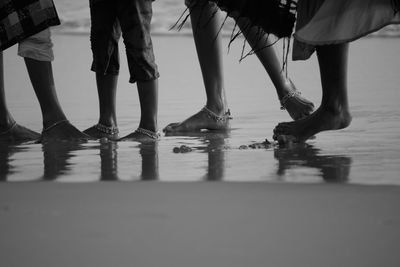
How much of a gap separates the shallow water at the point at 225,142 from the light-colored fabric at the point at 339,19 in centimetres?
34

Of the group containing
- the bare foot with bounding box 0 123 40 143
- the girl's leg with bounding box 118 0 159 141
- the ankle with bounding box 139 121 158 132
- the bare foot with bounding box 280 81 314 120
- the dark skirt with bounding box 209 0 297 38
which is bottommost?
the bare foot with bounding box 0 123 40 143

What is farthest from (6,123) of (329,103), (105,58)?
(329,103)

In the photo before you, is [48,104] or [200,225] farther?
[48,104]

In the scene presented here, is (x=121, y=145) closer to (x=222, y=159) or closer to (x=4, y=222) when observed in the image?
(x=222, y=159)

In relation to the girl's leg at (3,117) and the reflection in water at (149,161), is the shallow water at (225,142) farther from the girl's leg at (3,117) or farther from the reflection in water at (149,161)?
the girl's leg at (3,117)

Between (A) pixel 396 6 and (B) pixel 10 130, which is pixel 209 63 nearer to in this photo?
(B) pixel 10 130

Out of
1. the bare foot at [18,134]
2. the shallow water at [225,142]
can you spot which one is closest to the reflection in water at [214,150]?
the shallow water at [225,142]

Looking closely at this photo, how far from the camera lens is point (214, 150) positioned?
2627mm

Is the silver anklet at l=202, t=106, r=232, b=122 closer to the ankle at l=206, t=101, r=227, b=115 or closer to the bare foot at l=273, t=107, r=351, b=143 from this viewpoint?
the ankle at l=206, t=101, r=227, b=115

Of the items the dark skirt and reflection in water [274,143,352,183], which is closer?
reflection in water [274,143,352,183]

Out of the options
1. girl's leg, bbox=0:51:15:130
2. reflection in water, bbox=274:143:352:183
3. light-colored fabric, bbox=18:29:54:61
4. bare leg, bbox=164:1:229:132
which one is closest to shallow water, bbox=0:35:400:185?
reflection in water, bbox=274:143:352:183

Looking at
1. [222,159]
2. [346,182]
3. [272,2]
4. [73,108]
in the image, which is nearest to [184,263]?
[346,182]

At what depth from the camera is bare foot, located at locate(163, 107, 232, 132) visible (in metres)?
3.19

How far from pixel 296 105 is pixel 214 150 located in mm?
705
